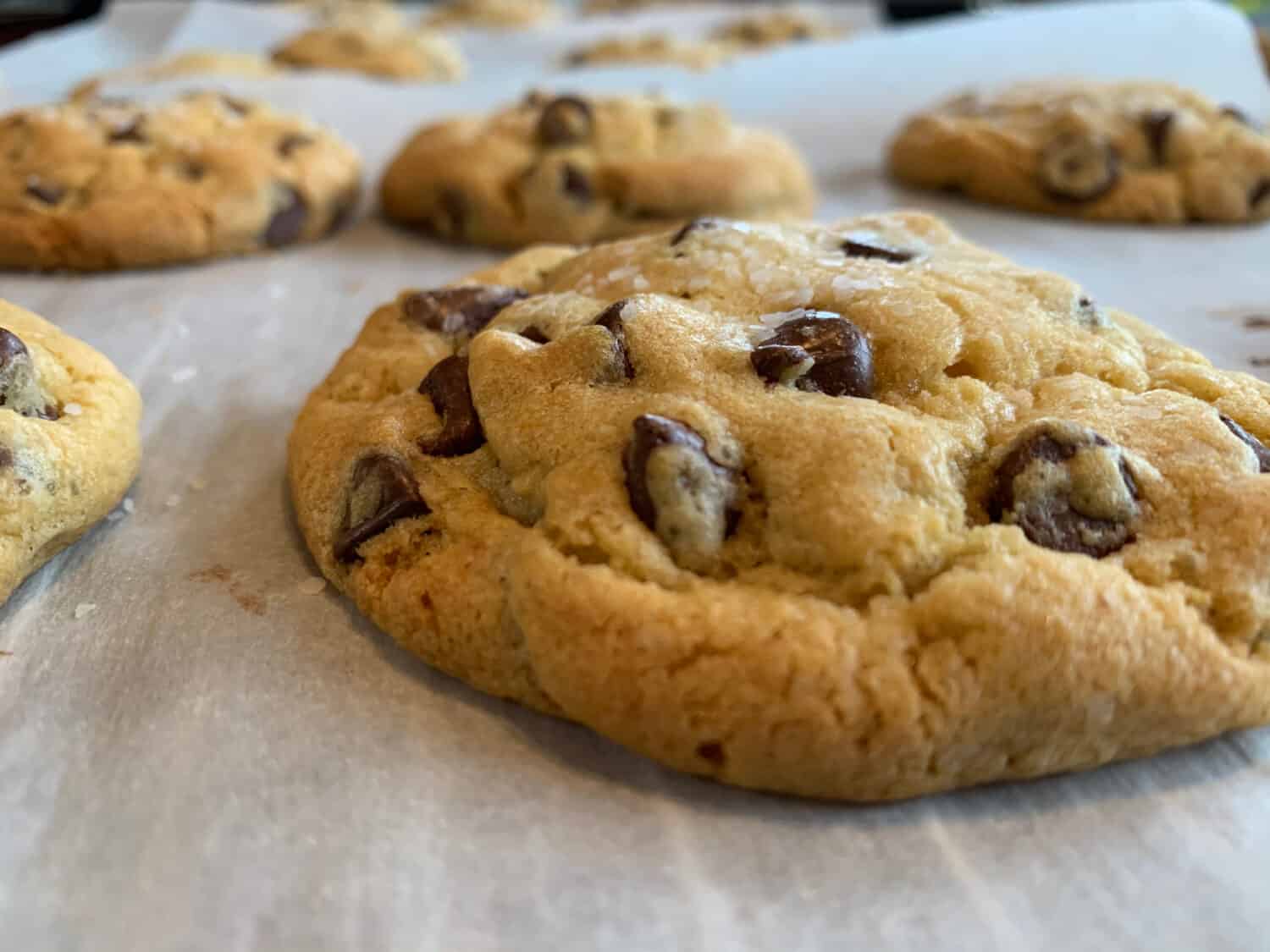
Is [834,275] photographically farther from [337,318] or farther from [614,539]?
[337,318]

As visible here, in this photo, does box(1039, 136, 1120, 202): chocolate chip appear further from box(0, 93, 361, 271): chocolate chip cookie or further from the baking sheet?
the baking sheet

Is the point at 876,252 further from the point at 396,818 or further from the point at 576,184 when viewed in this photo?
the point at 576,184

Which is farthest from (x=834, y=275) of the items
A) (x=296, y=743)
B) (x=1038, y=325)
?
(x=296, y=743)

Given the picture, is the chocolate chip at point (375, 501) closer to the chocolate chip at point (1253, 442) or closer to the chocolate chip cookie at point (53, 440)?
the chocolate chip cookie at point (53, 440)

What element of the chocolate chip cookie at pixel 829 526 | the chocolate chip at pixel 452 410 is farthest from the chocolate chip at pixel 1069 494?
the chocolate chip at pixel 452 410

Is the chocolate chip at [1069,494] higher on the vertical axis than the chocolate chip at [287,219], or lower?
higher

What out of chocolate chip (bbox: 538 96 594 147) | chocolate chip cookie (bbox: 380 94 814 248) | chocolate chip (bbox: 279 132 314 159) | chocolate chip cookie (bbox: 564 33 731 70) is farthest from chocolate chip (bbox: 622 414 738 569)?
chocolate chip cookie (bbox: 564 33 731 70)

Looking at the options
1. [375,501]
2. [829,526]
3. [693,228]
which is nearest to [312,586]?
[375,501]
